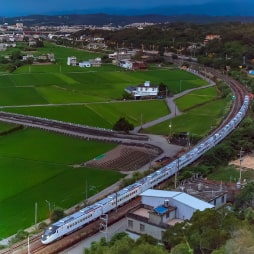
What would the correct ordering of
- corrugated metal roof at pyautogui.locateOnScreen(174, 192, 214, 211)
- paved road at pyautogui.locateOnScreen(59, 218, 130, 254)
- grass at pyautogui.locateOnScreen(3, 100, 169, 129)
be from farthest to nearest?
1. grass at pyautogui.locateOnScreen(3, 100, 169, 129)
2. corrugated metal roof at pyautogui.locateOnScreen(174, 192, 214, 211)
3. paved road at pyautogui.locateOnScreen(59, 218, 130, 254)

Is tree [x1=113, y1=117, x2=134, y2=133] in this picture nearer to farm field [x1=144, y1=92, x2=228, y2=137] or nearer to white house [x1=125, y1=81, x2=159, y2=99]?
farm field [x1=144, y1=92, x2=228, y2=137]

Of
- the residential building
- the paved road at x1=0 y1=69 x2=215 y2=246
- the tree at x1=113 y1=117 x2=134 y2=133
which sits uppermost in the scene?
the residential building

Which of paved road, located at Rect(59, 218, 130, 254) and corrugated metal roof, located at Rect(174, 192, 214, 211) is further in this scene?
corrugated metal roof, located at Rect(174, 192, 214, 211)

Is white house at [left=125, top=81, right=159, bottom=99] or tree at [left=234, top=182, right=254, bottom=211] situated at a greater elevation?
tree at [left=234, top=182, right=254, bottom=211]

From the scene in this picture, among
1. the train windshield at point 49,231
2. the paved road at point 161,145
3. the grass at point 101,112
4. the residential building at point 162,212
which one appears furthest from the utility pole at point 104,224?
the grass at point 101,112

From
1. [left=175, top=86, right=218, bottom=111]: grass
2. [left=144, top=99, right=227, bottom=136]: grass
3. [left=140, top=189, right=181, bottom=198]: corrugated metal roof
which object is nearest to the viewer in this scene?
[left=140, top=189, right=181, bottom=198]: corrugated metal roof

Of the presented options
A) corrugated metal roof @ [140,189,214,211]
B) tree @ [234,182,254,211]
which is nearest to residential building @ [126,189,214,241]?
corrugated metal roof @ [140,189,214,211]

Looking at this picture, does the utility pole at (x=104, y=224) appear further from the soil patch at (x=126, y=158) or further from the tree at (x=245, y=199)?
the soil patch at (x=126, y=158)
